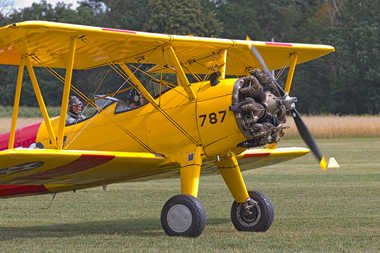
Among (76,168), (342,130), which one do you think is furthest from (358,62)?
(76,168)

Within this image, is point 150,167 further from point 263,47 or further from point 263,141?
point 263,47

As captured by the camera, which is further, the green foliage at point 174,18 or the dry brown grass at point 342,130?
the green foliage at point 174,18

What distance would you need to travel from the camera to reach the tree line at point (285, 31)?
57.1 meters

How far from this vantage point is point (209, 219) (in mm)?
9797

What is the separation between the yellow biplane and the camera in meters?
7.52

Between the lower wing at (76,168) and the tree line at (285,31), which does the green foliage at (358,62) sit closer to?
the tree line at (285,31)

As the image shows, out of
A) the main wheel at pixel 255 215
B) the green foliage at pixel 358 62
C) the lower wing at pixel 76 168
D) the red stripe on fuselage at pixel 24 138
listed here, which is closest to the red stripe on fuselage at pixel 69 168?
the lower wing at pixel 76 168

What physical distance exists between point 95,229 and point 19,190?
1462mm

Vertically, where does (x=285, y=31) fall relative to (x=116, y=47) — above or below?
below

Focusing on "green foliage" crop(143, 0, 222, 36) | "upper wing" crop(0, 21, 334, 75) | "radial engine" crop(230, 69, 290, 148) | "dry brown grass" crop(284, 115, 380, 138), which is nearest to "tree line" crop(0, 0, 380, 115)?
"green foliage" crop(143, 0, 222, 36)

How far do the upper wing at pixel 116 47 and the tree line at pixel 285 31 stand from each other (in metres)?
45.6

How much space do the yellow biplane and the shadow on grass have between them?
64cm

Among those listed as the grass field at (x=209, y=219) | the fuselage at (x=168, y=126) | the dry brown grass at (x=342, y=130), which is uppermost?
the fuselage at (x=168, y=126)

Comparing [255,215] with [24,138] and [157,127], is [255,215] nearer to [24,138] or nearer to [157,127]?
[157,127]
